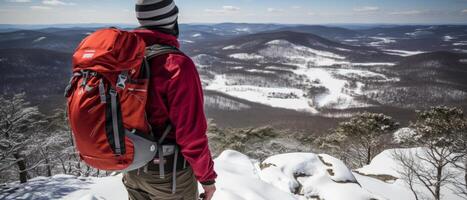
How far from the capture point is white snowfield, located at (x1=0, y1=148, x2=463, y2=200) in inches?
266

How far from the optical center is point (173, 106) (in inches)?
80.7

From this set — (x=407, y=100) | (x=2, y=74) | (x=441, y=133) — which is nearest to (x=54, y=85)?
(x=2, y=74)

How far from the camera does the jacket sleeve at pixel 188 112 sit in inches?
78.2

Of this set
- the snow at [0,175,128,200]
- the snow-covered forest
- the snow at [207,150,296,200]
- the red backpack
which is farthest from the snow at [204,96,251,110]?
the red backpack

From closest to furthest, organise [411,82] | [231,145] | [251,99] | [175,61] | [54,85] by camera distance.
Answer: [175,61] → [231,145] → [54,85] → [251,99] → [411,82]

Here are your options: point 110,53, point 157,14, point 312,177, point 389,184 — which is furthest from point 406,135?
point 110,53

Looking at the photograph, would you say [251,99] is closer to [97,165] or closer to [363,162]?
[363,162]

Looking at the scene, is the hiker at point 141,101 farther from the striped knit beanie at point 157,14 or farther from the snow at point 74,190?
the snow at point 74,190

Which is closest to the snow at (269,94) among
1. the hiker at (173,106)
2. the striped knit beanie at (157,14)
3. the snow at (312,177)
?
the snow at (312,177)

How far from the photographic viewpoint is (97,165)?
213 centimetres

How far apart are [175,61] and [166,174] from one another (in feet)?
3.27

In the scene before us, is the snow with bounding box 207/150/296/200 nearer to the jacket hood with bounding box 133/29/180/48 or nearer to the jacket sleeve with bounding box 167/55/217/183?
the jacket sleeve with bounding box 167/55/217/183

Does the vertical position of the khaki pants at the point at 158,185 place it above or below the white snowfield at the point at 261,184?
above

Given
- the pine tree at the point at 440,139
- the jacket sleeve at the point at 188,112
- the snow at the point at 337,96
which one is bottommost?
the snow at the point at 337,96
